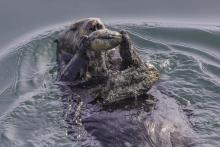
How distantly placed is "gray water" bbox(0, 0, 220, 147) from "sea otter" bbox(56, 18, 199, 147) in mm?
44

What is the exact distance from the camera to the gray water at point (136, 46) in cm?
555

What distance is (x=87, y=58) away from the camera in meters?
5.47

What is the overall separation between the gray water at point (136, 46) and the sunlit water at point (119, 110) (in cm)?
1

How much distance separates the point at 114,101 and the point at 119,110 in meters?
0.15

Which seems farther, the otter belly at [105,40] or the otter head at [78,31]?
the otter head at [78,31]

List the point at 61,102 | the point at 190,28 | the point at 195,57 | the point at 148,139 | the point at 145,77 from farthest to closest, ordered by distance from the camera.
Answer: the point at 190,28, the point at 195,57, the point at 61,102, the point at 145,77, the point at 148,139

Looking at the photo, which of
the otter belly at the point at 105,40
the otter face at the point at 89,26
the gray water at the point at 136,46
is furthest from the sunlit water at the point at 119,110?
the otter face at the point at 89,26

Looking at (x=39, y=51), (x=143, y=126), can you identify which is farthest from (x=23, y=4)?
(x=143, y=126)

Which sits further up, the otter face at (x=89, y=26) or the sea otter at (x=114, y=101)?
the otter face at (x=89, y=26)

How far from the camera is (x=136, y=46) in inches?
305

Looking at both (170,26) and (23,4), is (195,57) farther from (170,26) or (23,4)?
(23,4)

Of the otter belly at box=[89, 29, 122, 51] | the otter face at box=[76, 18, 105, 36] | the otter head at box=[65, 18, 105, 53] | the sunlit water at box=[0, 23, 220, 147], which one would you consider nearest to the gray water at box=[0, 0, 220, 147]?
the sunlit water at box=[0, 23, 220, 147]

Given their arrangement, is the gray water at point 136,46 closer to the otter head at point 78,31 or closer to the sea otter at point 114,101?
the sea otter at point 114,101

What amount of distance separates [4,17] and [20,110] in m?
2.75
